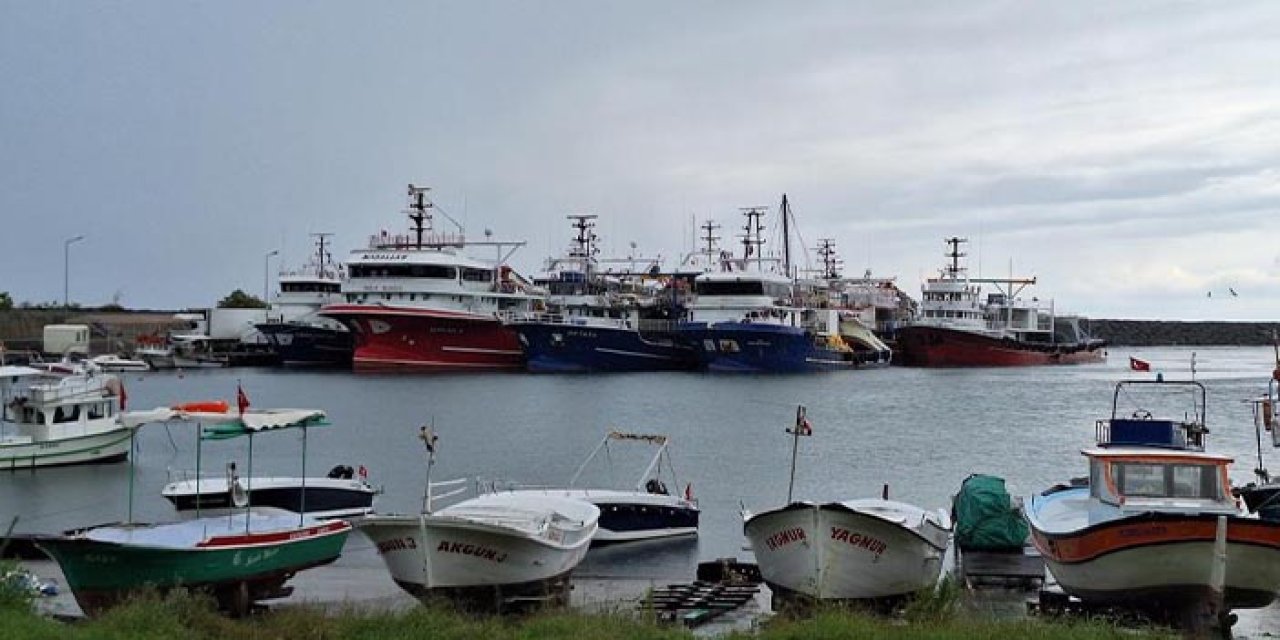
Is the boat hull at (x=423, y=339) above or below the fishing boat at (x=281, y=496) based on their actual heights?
above

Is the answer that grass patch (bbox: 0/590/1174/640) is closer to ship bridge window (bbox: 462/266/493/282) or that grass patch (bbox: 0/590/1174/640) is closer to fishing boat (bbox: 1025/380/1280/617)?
fishing boat (bbox: 1025/380/1280/617)

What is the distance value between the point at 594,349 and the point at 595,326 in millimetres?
1691

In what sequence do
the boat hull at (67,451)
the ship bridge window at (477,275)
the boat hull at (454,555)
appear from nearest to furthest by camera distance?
1. the boat hull at (454,555)
2. the boat hull at (67,451)
3. the ship bridge window at (477,275)

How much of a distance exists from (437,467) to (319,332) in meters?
62.8

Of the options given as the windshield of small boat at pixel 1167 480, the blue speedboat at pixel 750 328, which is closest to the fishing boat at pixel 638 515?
the windshield of small boat at pixel 1167 480

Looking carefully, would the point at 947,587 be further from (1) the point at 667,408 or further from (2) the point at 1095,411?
(2) the point at 1095,411

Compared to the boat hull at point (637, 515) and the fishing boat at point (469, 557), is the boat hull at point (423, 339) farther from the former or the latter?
the fishing boat at point (469, 557)

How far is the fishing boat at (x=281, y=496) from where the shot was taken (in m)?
26.0

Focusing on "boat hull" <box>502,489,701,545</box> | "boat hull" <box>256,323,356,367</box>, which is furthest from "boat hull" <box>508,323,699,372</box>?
"boat hull" <box>502,489,701,545</box>

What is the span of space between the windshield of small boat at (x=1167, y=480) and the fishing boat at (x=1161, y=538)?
1 centimetres

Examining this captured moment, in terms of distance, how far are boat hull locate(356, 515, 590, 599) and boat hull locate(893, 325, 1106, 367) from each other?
9980cm

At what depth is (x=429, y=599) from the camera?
1689 centimetres

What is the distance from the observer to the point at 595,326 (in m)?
94.7

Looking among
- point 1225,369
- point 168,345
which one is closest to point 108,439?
point 168,345
